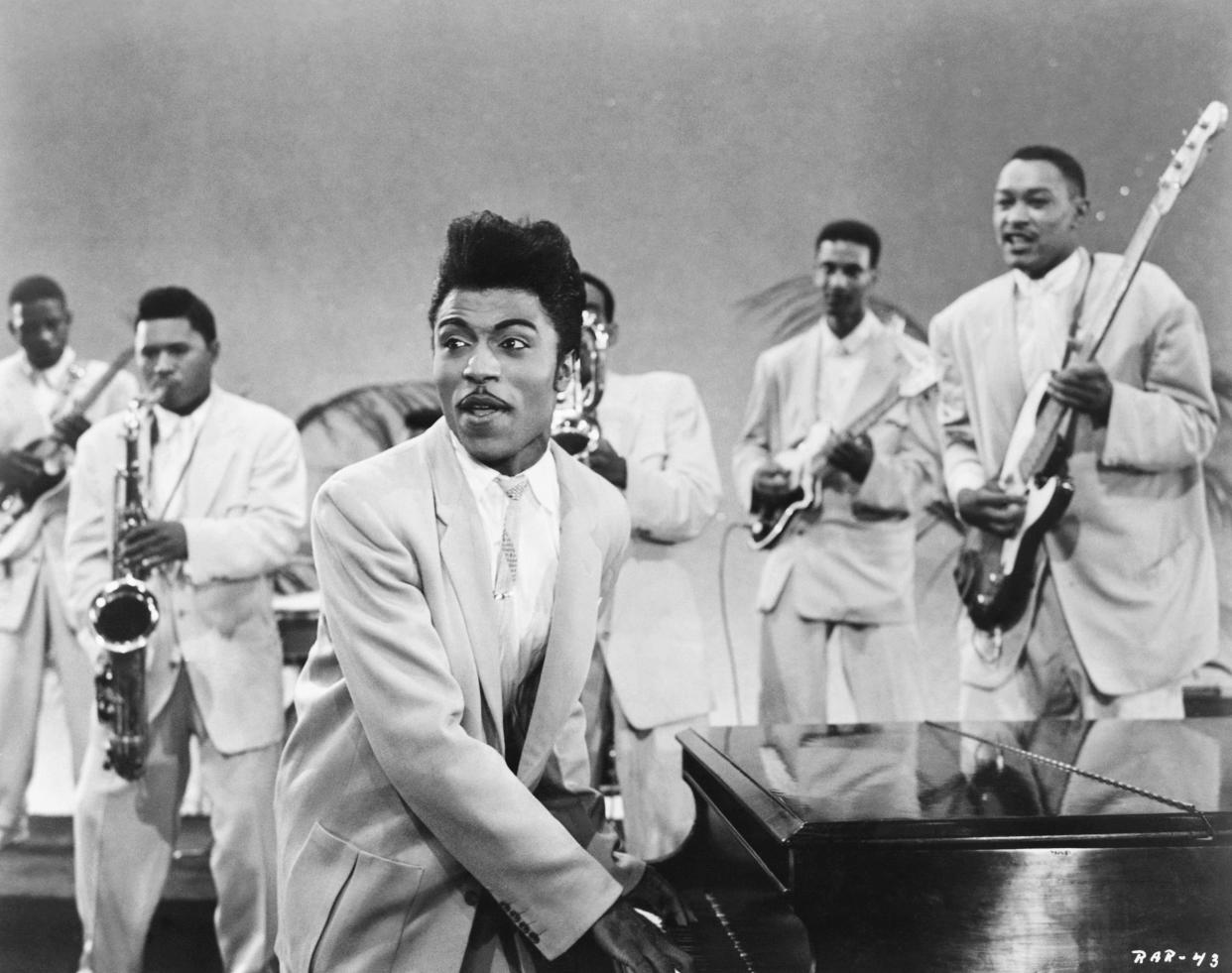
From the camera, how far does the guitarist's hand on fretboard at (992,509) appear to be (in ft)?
14.6

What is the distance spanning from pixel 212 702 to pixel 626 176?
290 cm

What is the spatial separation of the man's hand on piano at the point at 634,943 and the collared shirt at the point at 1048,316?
346 centimetres

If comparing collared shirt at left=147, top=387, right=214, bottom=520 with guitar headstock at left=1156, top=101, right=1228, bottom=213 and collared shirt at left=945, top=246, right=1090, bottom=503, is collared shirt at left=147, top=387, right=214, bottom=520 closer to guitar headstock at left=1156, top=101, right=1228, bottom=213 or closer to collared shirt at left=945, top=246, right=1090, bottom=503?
collared shirt at left=945, top=246, right=1090, bottom=503

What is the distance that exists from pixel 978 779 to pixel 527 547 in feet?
2.83

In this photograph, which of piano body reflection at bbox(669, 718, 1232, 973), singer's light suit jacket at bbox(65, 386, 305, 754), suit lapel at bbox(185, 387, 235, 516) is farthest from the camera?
suit lapel at bbox(185, 387, 235, 516)

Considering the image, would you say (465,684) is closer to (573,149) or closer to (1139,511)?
(1139,511)

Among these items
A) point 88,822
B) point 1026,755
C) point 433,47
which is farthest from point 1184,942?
point 433,47

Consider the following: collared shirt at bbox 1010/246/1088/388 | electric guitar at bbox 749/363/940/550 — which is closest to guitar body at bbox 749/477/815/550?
electric guitar at bbox 749/363/940/550

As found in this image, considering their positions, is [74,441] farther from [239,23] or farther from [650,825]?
[650,825]

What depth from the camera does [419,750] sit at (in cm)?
179

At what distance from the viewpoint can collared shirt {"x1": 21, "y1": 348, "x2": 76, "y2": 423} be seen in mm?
5395

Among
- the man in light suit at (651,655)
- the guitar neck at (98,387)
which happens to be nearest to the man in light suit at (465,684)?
the man in light suit at (651,655)

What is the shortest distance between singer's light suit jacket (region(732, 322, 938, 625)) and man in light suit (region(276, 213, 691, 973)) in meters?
2.86

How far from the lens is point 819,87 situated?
5621mm
